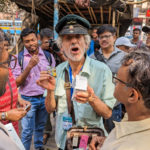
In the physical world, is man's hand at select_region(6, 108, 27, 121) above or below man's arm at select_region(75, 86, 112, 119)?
below

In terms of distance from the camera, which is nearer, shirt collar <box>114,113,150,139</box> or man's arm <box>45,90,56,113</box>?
shirt collar <box>114,113,150,139</box>

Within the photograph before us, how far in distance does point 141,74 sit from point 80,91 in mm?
531

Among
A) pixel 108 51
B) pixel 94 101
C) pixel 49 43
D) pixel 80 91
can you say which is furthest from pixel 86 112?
pixel 49 43

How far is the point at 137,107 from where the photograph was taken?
984mm

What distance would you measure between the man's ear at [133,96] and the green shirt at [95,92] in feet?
1.75

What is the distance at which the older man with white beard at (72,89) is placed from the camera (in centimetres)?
153

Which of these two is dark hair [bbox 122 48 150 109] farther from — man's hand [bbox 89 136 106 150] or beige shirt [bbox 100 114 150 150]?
man's hand [bbox 89 136 106 150]

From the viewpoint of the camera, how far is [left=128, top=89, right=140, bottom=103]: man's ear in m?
0.96

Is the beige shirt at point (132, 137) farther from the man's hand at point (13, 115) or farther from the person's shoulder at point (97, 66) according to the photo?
the man's hand at point (13, 115)

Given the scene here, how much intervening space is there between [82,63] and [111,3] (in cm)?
337

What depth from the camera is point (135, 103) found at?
0.99m

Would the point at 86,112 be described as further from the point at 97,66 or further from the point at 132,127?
the point at 132,127

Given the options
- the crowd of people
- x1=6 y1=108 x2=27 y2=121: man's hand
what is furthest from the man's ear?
x1=6 y1=108 x2=27 y2=121: man's hand

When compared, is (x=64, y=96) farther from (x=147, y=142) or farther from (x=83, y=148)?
(x=147, y=142)
